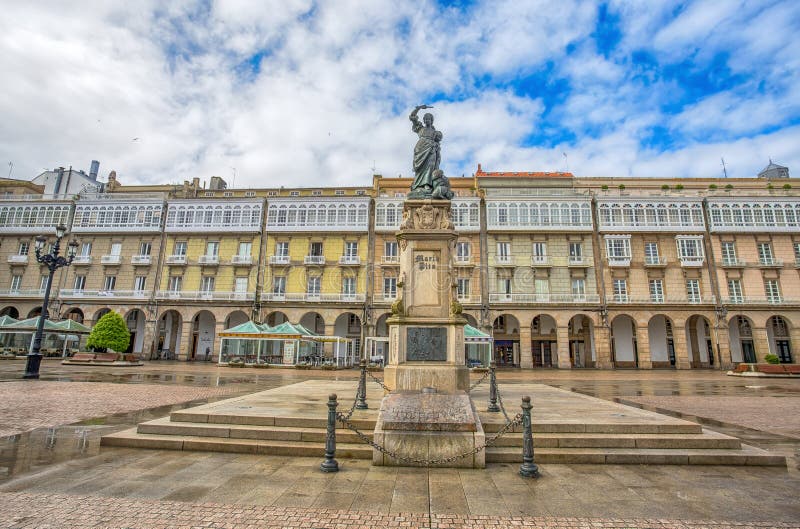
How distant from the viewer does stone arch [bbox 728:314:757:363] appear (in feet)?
122

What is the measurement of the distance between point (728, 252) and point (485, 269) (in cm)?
2117

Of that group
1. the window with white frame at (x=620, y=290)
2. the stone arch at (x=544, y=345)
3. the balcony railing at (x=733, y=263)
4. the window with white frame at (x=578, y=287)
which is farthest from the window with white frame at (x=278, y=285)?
the balcony railing at (x=733, y=263)

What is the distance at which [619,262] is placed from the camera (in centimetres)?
3631

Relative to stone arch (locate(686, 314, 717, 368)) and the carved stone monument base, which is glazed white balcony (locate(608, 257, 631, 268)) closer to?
stone arch (locate(686, 314, 717, 368))

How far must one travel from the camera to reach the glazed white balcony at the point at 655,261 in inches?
1422

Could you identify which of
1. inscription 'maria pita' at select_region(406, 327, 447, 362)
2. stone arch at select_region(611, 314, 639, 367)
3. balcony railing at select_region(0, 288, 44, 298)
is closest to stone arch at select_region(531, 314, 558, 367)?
stone arch at select_region(611, 314, 639, 367)

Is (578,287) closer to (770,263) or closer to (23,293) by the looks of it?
(770,263)

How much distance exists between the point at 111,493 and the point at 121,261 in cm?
4147

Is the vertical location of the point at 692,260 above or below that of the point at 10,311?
above

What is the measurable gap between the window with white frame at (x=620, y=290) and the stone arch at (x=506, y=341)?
346 inches

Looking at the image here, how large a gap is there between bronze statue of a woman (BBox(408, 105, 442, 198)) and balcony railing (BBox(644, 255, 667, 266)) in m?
33.2

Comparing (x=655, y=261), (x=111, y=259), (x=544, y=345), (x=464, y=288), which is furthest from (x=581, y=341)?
(x=111, y=259)

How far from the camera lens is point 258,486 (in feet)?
16.7

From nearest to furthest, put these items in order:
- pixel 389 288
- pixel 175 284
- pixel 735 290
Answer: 1. pixel 735 290
2. pixel 389 288
3. pixel 175 284
